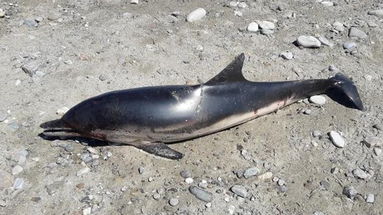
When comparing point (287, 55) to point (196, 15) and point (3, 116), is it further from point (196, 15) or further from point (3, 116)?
point (3, 116)

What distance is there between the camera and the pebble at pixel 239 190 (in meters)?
4.38

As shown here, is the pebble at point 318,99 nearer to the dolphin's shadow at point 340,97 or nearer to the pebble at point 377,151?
the dolphin's shadow at point 340,97

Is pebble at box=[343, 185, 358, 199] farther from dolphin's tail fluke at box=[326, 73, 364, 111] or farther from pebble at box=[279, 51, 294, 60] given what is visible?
pebble at box=[279, 51, 294, 60]

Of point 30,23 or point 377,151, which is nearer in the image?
point 377,151

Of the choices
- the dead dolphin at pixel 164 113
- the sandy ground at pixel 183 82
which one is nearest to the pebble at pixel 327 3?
the sandy ground at pixel 183 82

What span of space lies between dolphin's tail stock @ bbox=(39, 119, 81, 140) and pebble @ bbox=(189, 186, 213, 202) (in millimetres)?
1203

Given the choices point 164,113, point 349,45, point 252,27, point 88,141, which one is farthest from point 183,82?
point 349,45

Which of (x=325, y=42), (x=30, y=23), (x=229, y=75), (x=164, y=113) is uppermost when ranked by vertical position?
(x=229, y=75)

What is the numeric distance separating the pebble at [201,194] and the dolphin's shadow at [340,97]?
188 centimetres

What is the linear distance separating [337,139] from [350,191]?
2.14 ft

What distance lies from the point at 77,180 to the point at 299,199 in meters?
1.93

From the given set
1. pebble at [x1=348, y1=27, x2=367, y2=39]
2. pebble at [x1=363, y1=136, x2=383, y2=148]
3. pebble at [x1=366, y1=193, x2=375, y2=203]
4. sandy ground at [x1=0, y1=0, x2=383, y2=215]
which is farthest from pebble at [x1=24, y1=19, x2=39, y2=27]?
pebble at [x1=366, y1=193, x2=375, y2=203]

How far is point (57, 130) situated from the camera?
486cm

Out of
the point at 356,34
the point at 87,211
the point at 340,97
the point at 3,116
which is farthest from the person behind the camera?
the point at 356,34
